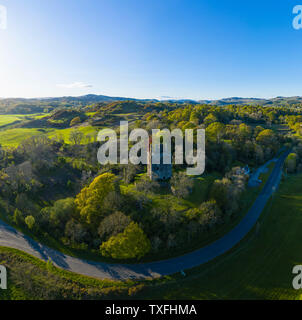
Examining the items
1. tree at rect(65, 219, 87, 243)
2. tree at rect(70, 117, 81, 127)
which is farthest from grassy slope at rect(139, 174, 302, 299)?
tree at rect(70, 117, 81, 127)

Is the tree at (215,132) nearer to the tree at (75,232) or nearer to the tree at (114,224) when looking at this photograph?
the tree at (114,224)

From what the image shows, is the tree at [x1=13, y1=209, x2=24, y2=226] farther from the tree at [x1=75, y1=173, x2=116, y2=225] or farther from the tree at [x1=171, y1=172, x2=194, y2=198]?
the tree at [x1=171, y1=172, x2=194, y2=198]

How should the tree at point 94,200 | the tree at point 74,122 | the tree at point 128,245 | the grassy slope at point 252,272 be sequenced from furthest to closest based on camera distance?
the tree at point 74,122, the tree at point 94,200, the tree at point 128,245, the grassy slope at point 252,272

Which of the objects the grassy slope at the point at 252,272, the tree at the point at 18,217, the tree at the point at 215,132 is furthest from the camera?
the tree at the point at 215,132

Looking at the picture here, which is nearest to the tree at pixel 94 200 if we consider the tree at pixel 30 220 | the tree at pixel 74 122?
the tree at pixel 30 220

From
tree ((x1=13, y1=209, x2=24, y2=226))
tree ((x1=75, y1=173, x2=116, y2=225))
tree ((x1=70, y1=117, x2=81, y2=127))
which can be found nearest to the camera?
tree ((x1=75, y1=173, x2=116, y2=225))

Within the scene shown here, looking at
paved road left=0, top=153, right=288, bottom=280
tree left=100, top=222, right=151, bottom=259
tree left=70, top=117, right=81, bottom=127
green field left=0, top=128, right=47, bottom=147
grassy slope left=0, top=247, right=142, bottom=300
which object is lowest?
grassy slope left=0, top=247, right=142, bottom=300
